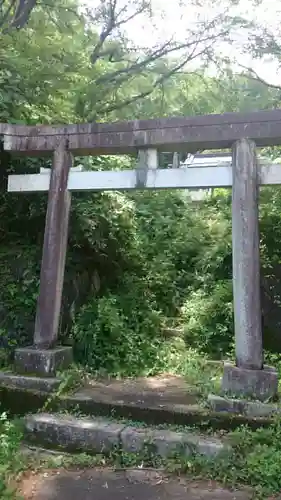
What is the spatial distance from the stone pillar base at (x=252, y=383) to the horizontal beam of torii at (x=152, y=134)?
2552 millimetres

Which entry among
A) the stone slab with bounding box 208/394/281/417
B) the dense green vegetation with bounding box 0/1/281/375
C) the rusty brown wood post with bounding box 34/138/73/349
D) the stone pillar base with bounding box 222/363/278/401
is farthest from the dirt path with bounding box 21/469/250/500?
the dense green vegetation with bounding box 0/1/281/375

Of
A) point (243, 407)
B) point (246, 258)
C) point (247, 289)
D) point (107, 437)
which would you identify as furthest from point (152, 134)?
point (107, 437)

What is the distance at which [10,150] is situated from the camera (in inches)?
225

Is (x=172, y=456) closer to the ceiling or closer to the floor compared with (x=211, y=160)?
closer to the floor

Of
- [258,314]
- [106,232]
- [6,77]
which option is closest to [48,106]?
[6,77]

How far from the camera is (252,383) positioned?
4434 mm

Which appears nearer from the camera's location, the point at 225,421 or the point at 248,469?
the point at 248,469

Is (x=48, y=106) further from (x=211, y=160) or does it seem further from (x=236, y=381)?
(x=211, y=160)

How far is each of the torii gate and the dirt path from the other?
1.14 metres

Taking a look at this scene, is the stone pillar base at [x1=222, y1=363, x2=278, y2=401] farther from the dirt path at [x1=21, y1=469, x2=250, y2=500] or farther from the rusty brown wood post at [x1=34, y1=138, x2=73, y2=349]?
the rusty brown wood post at [x1=34, y1=138, x2=73, y2=349]

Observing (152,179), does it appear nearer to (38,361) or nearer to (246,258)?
(246,258)

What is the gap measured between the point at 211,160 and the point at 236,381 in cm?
1359

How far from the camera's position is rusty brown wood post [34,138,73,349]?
17.5ft

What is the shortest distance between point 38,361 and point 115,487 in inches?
74.9
